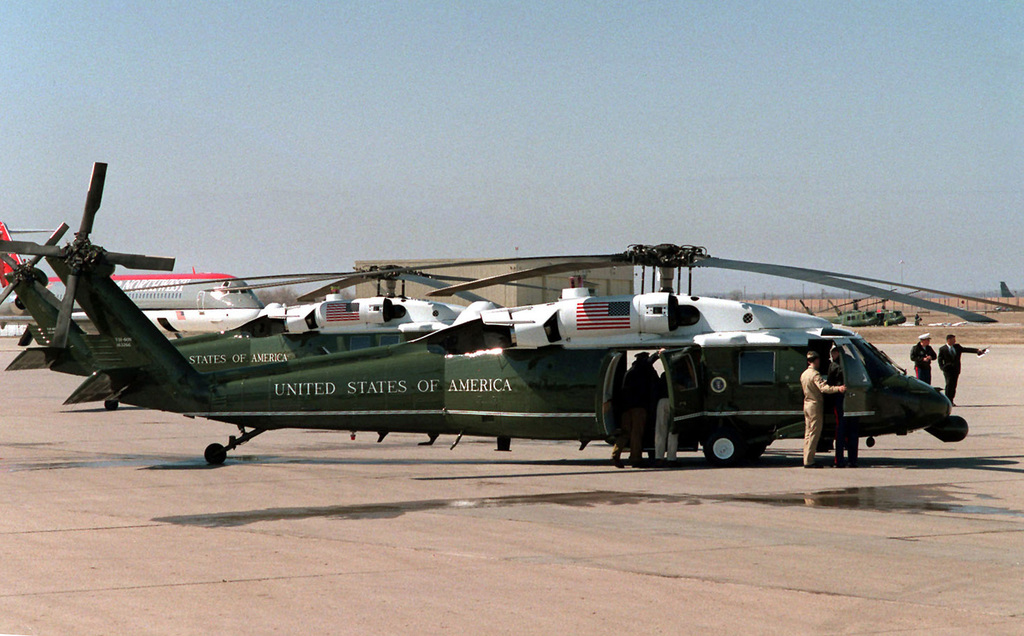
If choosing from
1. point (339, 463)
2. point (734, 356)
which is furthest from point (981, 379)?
point (339, 463)

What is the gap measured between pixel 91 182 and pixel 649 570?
11.4 meters

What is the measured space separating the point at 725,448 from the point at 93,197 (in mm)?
10365

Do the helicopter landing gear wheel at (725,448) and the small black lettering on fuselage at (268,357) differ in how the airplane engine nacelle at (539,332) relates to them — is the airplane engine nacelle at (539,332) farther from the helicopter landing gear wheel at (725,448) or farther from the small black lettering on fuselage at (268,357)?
the small black lettering on fuselage at (268,357)

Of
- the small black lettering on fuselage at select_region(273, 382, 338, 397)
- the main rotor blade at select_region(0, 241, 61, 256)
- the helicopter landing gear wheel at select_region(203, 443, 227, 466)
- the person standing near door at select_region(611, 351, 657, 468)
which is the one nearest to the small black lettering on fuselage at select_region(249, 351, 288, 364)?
the small black lettering on fuselage at select_region(273, 382, 338, 397)

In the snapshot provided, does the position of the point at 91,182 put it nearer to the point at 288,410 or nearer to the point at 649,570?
the point at 288,410

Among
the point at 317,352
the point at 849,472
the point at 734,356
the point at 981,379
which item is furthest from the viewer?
the point at 981,379

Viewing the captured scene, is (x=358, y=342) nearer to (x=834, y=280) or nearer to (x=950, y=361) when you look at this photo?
(x=834, y=280)

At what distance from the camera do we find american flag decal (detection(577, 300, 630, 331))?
50.0 feet

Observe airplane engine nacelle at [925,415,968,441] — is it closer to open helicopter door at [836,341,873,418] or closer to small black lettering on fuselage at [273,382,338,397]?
open helicopter door at [836,341,873,418]

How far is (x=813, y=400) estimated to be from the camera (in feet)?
48.5

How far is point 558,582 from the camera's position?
25.1 feet

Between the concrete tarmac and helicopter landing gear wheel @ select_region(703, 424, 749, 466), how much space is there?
418 mm

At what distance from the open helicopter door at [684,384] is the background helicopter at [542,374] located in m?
0.02

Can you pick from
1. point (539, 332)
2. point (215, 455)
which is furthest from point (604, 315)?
point (215, 455)
